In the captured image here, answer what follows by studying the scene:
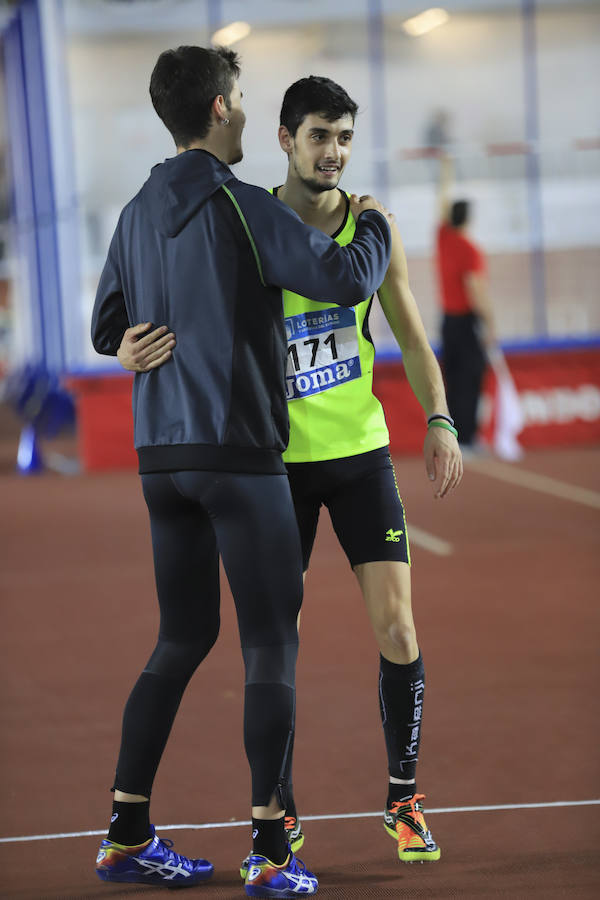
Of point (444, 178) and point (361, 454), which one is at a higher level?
point (444, 178)

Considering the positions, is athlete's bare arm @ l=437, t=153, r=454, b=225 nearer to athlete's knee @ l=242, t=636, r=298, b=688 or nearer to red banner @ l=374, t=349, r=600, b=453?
red banner @ l=374, t=349, r=600, b=453

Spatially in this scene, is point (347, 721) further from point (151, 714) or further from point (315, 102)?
point (315, 102)

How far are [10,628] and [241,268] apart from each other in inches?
142

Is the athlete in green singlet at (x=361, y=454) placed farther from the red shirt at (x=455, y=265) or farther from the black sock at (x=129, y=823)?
the red shirt at (x=455, y=265)

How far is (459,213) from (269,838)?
8.42 meters

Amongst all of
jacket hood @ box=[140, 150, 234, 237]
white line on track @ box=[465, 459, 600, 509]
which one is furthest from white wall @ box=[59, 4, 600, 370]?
jacket hood @ box=[140, 150, 234, 237]

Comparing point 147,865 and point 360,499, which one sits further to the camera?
point 360,499

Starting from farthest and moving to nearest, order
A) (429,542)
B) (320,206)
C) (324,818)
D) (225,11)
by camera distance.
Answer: (225,11) → (429,542) → (324,818) → (320,206)

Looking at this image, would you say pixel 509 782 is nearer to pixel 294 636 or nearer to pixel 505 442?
pixel 294 636

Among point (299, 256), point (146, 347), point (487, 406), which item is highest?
point (299, 256)

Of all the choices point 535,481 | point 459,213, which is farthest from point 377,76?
point 535,481

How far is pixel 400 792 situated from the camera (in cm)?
330

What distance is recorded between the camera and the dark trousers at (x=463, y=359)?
36.6ft

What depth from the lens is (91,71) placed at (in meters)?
14.2
